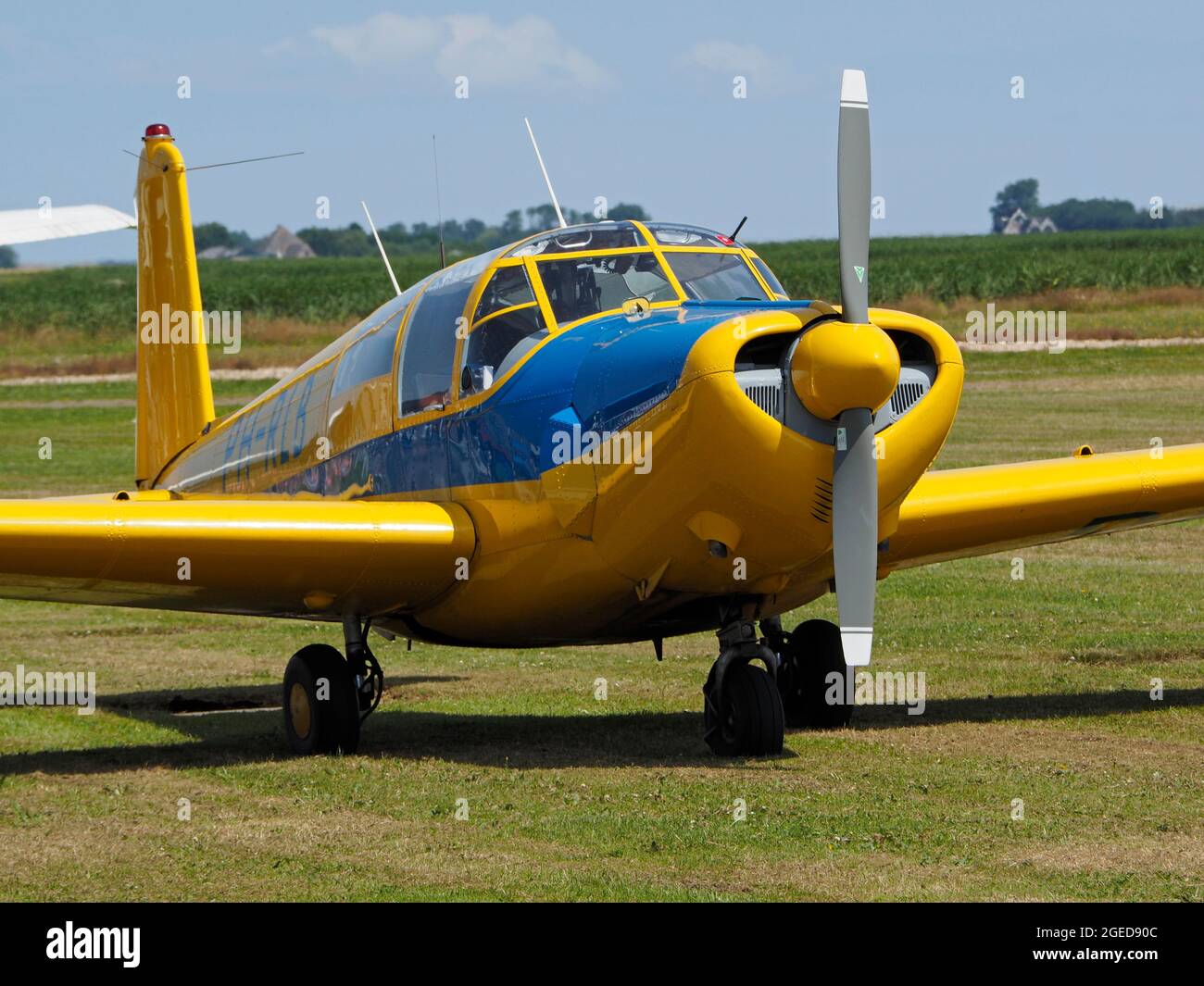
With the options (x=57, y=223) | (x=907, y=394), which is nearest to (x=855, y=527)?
(x=907, y=394)

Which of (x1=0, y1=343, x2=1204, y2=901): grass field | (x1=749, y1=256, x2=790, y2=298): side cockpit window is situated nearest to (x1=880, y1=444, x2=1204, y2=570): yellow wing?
(x1=0, y1=343, x2=1204, y2=901): grass field

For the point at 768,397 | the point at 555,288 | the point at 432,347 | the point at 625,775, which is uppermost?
the point at 555,288

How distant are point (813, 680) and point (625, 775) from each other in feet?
6.60

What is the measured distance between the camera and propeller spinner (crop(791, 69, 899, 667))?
8453 millimetres

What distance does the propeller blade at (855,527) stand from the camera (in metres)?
8.81

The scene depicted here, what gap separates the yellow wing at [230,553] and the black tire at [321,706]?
337mm

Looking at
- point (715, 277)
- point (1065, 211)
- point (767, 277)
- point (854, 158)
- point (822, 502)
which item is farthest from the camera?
point (1065, 211)

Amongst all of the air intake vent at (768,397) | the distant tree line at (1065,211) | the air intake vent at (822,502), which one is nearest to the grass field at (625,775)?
the air intake vent at (822,502)

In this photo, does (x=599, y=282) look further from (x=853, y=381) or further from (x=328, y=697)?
(x=328, y=697)

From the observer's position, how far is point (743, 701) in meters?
10.1

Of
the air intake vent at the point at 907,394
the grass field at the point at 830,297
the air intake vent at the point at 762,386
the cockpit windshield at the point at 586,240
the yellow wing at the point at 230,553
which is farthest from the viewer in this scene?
the grass field at the point at 830,297

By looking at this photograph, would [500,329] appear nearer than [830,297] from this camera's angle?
Yes

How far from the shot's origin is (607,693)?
43.0 feet

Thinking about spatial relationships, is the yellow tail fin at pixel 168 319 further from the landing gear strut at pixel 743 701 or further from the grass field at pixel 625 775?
the landing gear strut at pixel 743 701
